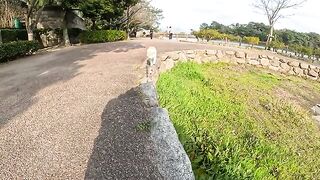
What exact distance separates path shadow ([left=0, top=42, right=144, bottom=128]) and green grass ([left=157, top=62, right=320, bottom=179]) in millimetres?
2661

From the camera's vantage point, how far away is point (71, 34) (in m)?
18.7

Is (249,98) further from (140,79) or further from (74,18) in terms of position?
(74,18)

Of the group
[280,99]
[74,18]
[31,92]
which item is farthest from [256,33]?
[31,92]

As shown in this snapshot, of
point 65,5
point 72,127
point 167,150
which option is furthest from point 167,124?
point 65,5

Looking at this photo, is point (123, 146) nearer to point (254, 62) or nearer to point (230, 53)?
point (230, 53)

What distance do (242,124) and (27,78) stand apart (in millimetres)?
5725

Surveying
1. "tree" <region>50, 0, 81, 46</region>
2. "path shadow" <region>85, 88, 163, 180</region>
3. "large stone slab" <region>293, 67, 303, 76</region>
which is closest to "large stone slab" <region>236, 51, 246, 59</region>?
"large stone slab" <region>293, 67, 303, 76</region>

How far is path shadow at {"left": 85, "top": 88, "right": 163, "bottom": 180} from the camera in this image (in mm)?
3389

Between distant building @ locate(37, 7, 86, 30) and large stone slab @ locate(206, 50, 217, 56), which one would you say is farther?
distant building @ locate(37, 7, 86, 30)

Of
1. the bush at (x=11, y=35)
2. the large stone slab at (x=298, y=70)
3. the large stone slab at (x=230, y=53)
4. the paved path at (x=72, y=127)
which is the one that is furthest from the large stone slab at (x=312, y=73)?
the bush at (x=11, y=35)

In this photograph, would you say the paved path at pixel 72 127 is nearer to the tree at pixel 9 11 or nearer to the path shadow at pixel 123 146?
the path shadow at pixel 123 146

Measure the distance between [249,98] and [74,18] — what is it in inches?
583

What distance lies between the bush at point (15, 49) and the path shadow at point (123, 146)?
720 centimetres

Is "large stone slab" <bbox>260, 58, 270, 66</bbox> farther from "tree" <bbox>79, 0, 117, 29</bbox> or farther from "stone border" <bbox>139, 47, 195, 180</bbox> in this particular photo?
"stone border" <bbox>139, 47, 195, 180</bbox>
